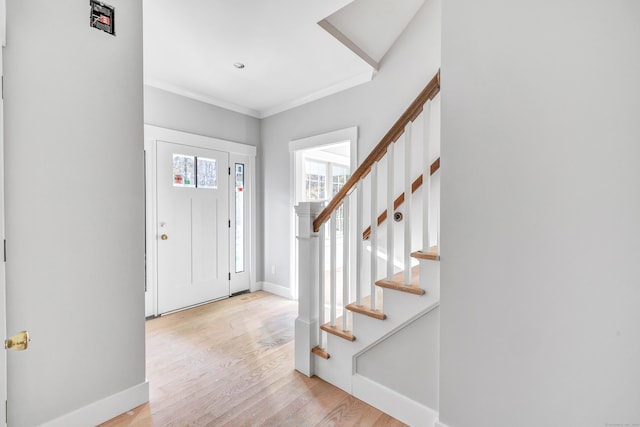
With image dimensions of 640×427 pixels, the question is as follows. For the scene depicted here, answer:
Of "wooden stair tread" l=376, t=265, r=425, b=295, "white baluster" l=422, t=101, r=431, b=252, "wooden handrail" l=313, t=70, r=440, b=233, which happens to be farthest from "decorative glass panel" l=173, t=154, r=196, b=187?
"white baluster" l=422, t=101, r=431, b=252

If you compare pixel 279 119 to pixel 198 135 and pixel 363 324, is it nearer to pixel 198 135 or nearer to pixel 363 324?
pixel 198 135

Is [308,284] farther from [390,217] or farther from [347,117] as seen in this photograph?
[347,117]

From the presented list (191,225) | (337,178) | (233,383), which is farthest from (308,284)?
(337,178)

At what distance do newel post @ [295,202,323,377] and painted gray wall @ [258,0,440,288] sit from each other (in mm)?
1187

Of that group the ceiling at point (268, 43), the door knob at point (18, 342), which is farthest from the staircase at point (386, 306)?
the door knob at point (18, 342)

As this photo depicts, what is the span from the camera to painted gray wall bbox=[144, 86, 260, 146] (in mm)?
3000

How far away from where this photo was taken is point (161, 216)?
3.08m

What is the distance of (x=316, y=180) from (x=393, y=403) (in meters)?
3.60

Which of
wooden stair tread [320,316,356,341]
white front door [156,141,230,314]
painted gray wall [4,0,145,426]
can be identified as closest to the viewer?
painted gray wall [4,0,145,426]

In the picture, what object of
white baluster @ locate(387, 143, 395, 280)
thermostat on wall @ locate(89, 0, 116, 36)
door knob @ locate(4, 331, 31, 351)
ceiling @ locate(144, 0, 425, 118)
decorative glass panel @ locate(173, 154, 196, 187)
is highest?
ceiling @ locate(144, 0, 425, 118)

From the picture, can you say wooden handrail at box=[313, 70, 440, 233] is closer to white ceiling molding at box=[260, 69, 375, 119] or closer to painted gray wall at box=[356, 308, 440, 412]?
painted gray wall at box=[356, 308, 440, 412]

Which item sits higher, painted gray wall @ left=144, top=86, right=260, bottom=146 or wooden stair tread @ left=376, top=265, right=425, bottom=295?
painted gray wall @ left=144, top=86, right=260, bottom=146

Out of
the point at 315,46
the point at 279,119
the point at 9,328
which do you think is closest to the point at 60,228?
the point at 9,328

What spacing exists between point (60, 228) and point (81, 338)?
0.58 m
